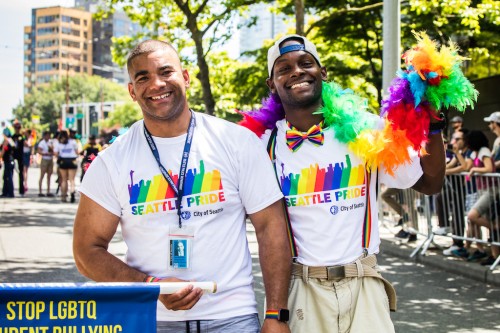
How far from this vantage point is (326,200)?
329 cm

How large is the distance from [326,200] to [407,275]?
641 cm

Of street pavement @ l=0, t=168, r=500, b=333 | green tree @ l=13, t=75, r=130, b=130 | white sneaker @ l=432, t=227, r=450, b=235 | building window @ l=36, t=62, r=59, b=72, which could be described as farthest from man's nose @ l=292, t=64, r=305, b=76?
building window @ l=36, t=62, r=59, b=72

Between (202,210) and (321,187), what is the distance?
65 centimetres

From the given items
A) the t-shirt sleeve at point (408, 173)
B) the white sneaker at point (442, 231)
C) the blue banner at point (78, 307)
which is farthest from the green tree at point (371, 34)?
the blue banner at point (78, 307)

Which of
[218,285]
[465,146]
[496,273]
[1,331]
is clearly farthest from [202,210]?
[465,146]

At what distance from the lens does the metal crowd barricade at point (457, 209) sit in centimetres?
922

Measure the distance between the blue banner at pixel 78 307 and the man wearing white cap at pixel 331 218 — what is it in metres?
0.88

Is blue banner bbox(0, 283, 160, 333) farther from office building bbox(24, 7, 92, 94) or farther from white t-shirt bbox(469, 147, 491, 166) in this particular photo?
office building bbox(24, 7, 92, 94)

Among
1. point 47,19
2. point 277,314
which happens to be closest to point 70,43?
point 47,19

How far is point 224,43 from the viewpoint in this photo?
67.3 ft

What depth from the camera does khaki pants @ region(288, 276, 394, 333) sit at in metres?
3.27

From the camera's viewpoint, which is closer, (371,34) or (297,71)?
(297,71)

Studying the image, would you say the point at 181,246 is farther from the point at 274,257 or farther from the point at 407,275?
the point at 407,275

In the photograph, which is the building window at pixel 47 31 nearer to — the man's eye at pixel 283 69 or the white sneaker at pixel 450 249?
the white sneaker at pixel 450 249
